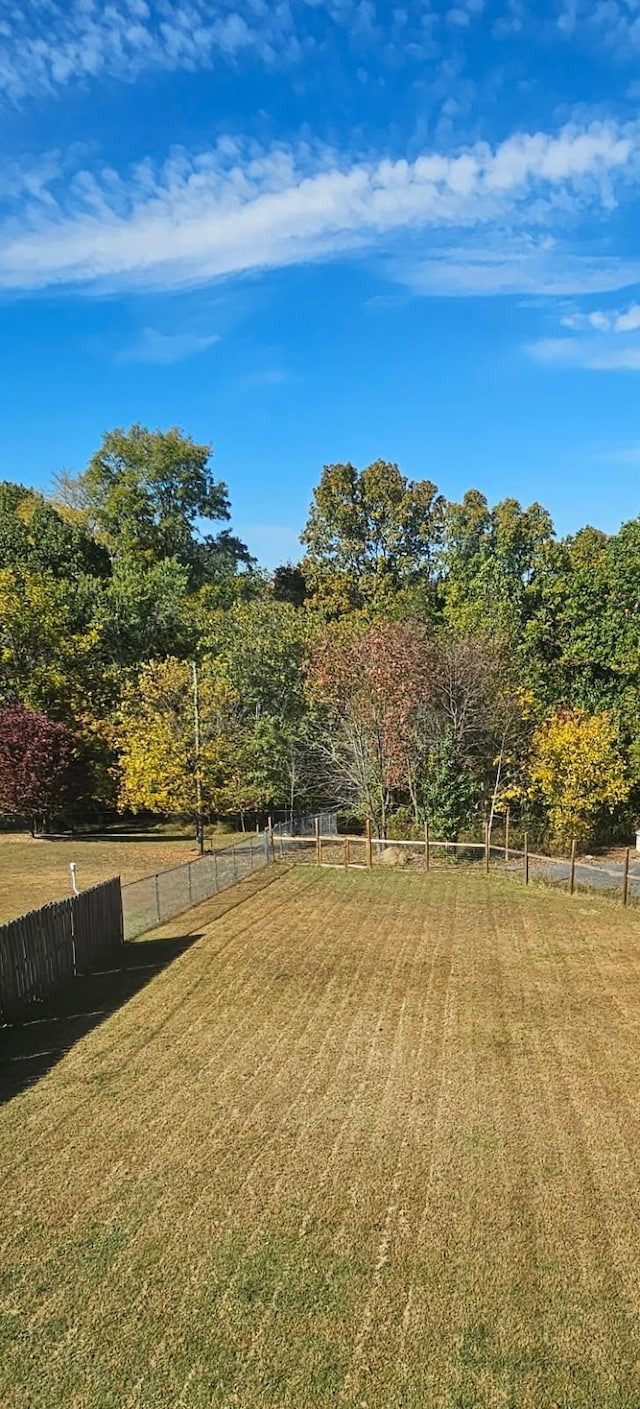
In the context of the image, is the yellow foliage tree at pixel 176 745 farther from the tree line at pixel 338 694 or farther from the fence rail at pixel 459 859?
the fence rail at pixel 459 859

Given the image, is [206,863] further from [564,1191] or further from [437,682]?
[564,1191]

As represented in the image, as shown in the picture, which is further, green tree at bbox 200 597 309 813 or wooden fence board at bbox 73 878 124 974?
green tree at bbox 200 597 309 813

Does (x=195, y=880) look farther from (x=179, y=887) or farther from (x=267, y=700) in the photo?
(x=267, y=700)

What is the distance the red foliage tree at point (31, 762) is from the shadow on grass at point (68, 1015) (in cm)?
1482

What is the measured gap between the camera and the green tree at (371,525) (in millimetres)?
44219

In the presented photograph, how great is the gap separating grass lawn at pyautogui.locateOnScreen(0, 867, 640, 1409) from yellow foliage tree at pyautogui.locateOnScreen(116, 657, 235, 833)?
13.8 meters

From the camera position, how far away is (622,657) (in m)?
29.8

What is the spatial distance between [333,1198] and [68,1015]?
5885 mm

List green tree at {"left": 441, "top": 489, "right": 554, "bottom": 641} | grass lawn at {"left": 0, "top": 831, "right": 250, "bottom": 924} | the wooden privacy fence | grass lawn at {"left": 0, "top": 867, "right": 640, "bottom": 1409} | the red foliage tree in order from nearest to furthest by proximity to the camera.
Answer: grass lawn at {"left": 0, "top": 867, "right": 640, "bottom": 1409}, the wooden privacy fence, grass lawn at {"left": 0, "top": 831, "right": 250, "bottom": 924}, the red foliage tree, green tree at {"left": 441, "top": 489, "right": 554, "bottom": 641}

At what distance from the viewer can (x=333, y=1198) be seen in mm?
7527

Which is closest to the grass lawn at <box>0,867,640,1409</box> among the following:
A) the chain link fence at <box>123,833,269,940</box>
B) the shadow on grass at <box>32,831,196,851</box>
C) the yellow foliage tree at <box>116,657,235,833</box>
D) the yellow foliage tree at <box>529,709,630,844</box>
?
the chain link fence at <box>123,833,269,940</box>

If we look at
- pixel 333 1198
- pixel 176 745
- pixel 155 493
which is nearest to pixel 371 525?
pixel 155 493

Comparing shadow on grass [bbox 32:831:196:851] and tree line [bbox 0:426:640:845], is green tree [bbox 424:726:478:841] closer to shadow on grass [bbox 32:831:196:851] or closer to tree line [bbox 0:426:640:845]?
tree line [bbox 0:426:640:845]

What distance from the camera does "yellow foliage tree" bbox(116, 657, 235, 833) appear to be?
27.2 metres
